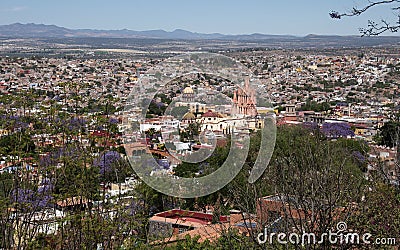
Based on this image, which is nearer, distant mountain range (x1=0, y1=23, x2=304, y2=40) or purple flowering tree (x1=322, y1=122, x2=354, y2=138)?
purple flowering tree (x1=322, y1=122, x2=354, y2=138)

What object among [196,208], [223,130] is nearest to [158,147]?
[196,208]

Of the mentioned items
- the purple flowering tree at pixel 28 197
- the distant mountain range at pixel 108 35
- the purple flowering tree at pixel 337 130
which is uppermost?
the purple flowering tree at pixel 28 197

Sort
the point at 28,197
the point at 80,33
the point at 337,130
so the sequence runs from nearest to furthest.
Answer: the point at 28,197
the point at 337,130
the point at 80,33

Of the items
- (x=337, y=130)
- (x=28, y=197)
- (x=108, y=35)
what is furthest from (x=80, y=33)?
(x=28, y=197)

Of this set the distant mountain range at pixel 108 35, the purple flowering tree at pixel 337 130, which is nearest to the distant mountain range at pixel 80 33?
the distant mountain range at pixel 108 35

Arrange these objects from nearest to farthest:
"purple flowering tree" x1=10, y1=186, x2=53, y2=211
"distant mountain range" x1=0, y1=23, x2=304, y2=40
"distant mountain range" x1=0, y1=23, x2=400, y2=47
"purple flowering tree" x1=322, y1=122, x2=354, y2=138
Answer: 1. "purple flowering tree" x1=10, y1=186, x2=53, y2=211
2. "purple flowering tree" x1=322, y1=122, x2=354, y2=138
3. "distant mountain range" x1=0, y1=23, x2=400, y2=47
4. "distant mountain range" x1=0, y1=23, x2=304, y2=40

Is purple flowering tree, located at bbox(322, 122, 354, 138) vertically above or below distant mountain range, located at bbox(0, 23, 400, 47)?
below

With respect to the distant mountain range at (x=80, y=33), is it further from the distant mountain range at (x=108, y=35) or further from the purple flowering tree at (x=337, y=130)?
the purple flowering tree at (x=337, y=130)

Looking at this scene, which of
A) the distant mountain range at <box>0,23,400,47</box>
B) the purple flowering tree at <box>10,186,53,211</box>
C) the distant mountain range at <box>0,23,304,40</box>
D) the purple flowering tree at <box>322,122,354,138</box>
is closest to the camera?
the purple flowering tree at <box>10,186,53,211</box>

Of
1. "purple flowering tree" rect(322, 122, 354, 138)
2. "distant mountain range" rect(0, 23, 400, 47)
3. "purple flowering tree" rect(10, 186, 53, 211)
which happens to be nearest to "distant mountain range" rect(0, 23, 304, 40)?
"distant mountain range" rect(0, 23, 400, 47)

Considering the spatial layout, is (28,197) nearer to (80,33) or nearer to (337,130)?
(337,130)

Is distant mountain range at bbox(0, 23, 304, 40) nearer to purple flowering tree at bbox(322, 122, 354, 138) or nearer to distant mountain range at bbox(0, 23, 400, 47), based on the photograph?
distant mountain range at bbox(0, 23, 400, 47)

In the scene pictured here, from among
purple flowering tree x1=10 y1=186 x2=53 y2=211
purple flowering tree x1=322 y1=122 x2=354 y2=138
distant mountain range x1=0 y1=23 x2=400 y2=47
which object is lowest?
purple flowering tree x1=322 y1=122 x2=354 y2=138
